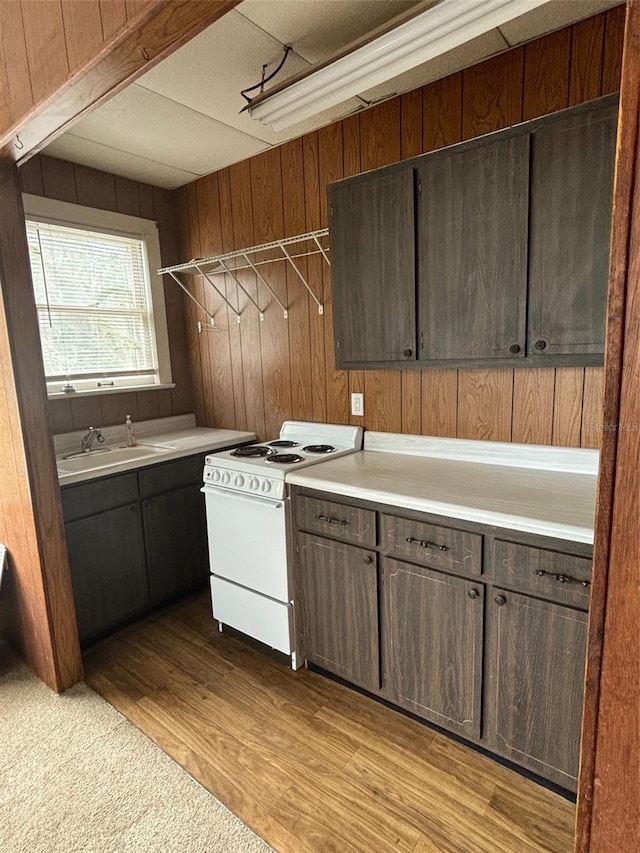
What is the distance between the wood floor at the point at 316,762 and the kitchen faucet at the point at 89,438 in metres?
1.10

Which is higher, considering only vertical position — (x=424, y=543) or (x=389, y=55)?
(x=389, y=55)

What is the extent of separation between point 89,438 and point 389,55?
2360mm

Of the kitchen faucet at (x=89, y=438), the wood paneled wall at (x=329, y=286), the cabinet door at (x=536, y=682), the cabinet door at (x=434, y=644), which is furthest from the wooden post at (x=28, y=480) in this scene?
the cabinet door at (x=536, y=682)

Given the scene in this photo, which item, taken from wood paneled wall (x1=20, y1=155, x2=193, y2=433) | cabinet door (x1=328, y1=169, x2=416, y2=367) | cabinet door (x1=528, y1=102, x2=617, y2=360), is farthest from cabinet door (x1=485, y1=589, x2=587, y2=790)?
wood paneled wall (x1=20, y1=155, x2=193, y2=433)

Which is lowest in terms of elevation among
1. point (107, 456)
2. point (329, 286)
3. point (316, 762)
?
point (316, 762)

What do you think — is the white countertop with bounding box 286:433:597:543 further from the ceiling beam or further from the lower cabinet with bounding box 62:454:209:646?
the ceiling beam

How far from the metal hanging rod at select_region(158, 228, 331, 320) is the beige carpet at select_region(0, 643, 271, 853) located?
6.94ft

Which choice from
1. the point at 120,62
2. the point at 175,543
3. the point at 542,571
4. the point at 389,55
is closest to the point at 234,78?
the point at 389,55

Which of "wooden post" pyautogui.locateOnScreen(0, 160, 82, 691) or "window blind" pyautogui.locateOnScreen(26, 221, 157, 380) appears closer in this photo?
"wooden post" pyautogui.locateOnScreen(0, 160, 82, 691)

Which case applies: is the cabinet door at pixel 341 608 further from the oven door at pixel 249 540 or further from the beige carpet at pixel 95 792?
the beige carpet at pixel 95 792

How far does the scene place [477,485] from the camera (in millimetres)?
1775

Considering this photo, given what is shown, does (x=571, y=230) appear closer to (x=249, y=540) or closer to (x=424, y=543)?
(x=424, y=543)

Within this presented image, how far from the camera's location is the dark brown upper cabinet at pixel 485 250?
1.56 metres

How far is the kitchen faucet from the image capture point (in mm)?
2764
